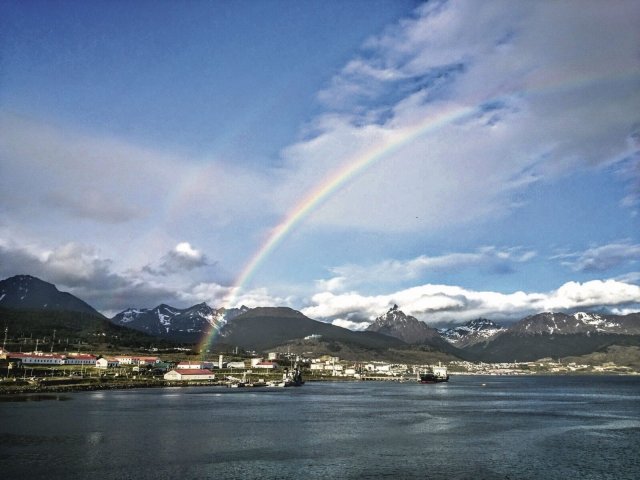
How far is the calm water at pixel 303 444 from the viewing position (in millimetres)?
46062

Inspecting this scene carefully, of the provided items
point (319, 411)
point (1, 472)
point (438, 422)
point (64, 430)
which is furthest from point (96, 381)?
point (1, 472)

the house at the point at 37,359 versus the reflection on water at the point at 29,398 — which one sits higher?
the house at the point at 37,359

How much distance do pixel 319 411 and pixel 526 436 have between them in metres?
41.7

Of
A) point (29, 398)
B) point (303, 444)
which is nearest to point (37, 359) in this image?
point (29, 398)

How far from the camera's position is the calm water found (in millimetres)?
46062

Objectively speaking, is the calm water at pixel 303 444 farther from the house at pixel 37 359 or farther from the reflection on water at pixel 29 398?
the house at pixel 37 359

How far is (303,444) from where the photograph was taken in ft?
198

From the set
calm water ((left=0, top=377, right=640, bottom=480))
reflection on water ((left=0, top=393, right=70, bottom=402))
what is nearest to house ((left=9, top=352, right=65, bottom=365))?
reflection on water ((left=0, top=393, right=70, bottom=402))

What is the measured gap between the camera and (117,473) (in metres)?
43.5

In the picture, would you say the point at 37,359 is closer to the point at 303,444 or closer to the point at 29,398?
the point at 29,398

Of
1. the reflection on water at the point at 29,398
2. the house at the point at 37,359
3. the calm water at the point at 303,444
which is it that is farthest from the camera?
the house at the point at 37,359

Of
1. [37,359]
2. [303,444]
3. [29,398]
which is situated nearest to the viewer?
[303,444]

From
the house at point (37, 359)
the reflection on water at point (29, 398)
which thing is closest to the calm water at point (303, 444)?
the reflection on water at point (29, 398)

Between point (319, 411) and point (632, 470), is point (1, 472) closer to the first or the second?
point (632, 470)
